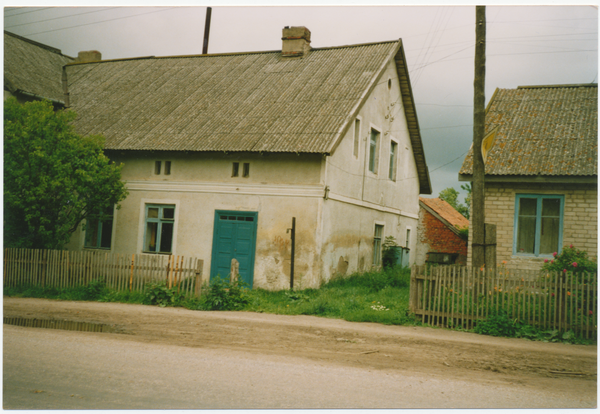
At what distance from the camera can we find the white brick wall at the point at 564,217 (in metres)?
12.3

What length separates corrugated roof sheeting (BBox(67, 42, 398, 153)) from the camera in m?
14.4

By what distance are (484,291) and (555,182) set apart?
438cm

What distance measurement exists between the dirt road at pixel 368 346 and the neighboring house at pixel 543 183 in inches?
183

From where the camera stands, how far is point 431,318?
1013cm

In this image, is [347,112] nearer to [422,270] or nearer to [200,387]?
[422,270]

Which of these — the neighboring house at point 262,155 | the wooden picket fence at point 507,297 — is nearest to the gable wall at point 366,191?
the neighboring house at point 262,155

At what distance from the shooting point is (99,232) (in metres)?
16.5

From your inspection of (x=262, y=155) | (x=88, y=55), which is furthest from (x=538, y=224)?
(x=88, y=55)

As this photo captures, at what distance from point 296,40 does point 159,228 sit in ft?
26.9

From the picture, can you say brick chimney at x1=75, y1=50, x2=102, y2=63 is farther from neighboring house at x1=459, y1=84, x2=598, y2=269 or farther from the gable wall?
neighboring house at x1=459, y1=84, x2=598, y2=269

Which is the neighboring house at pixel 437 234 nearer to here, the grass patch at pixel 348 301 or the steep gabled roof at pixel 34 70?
Answer: the grass patch at pixel 348 301

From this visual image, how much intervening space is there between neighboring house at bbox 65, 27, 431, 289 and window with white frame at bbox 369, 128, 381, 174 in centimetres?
4

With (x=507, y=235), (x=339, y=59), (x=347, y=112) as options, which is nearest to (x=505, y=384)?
(x=507, y=235)

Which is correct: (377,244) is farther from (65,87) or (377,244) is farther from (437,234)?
(65,87)
